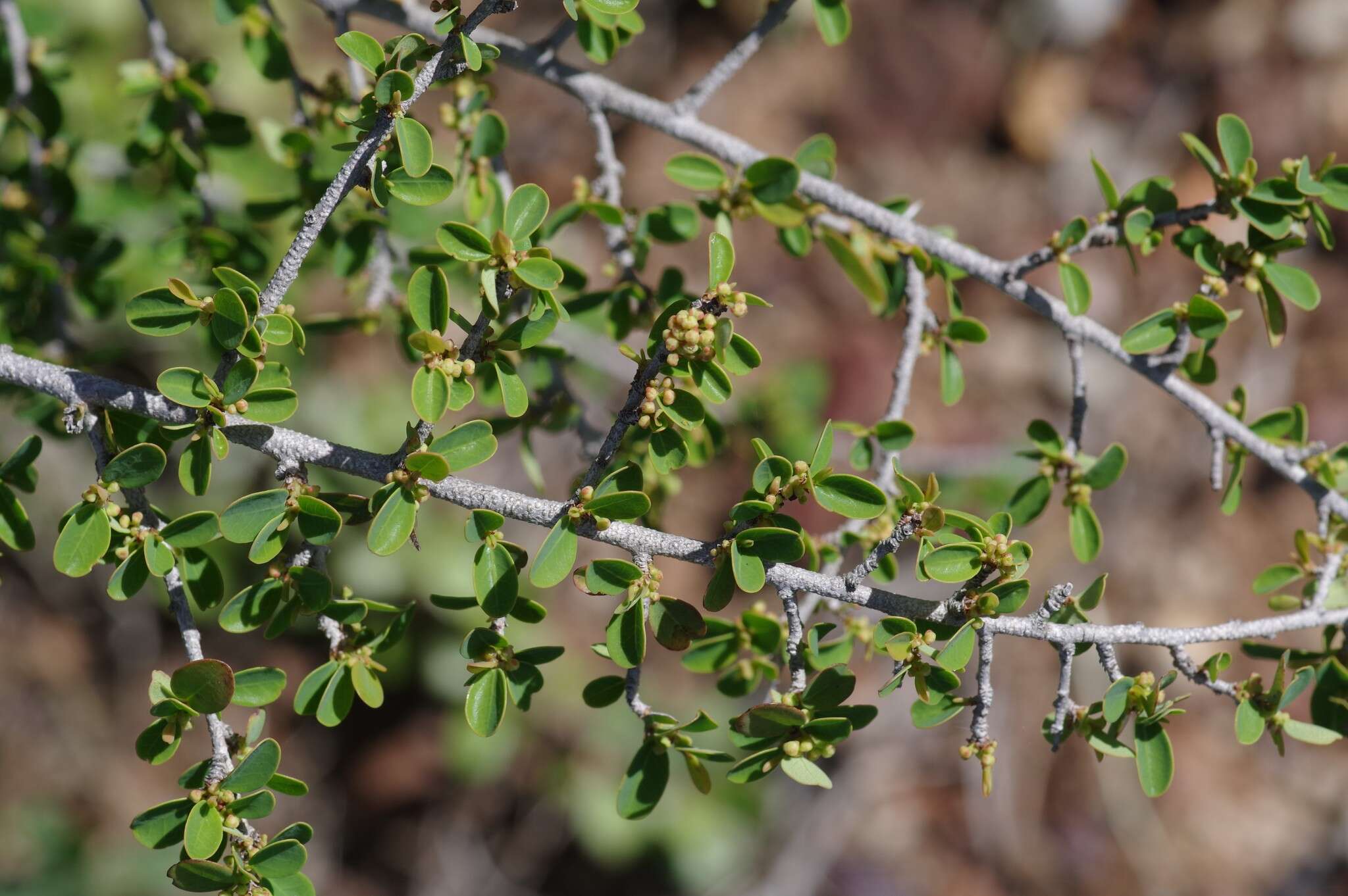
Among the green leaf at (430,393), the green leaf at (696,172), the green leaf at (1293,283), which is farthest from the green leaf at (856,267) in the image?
the green leaf at (430,393)

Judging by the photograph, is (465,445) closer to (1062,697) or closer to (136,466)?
(136,466)

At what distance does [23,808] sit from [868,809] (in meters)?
3.69

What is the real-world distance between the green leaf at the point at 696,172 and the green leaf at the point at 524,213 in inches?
19.3

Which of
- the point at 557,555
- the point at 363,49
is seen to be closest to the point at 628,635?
the point at 557,555

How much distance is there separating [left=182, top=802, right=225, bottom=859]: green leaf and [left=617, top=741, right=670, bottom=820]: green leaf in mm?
551

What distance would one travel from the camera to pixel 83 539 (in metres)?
1.29

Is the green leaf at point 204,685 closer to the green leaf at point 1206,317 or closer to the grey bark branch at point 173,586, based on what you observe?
the grey bark branch at point 173,586

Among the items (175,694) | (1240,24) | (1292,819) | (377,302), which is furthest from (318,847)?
(1240,24)

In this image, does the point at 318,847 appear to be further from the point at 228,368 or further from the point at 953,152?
the point at 953,152

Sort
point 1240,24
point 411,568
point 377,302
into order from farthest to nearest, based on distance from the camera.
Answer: point 1240,24, point 411,568, point 377,302

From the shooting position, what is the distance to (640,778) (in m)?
1.47

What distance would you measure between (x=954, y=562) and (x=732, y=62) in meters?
1.14

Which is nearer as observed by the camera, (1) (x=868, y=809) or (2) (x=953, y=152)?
(1) (x=868, y=809)

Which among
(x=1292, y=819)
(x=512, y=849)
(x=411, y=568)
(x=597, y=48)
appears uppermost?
(x=597, y=48)
